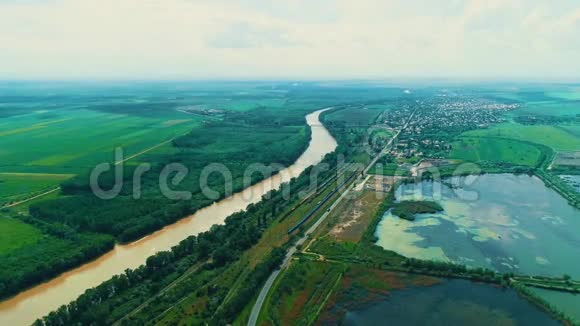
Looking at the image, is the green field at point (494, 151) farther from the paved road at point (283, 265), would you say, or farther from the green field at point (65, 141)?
the green field at point (65, 141)

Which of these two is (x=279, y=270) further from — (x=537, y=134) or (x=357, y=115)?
(x=357, y=115)

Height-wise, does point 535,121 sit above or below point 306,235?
above

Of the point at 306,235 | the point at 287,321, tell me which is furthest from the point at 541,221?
the point at 287,321

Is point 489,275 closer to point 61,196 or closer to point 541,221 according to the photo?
point 541,221

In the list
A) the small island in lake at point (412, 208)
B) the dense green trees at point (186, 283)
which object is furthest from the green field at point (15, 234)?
the small island in lake at point (412, 208)

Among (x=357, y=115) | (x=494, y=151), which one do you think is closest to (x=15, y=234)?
(x=494, y=151)
